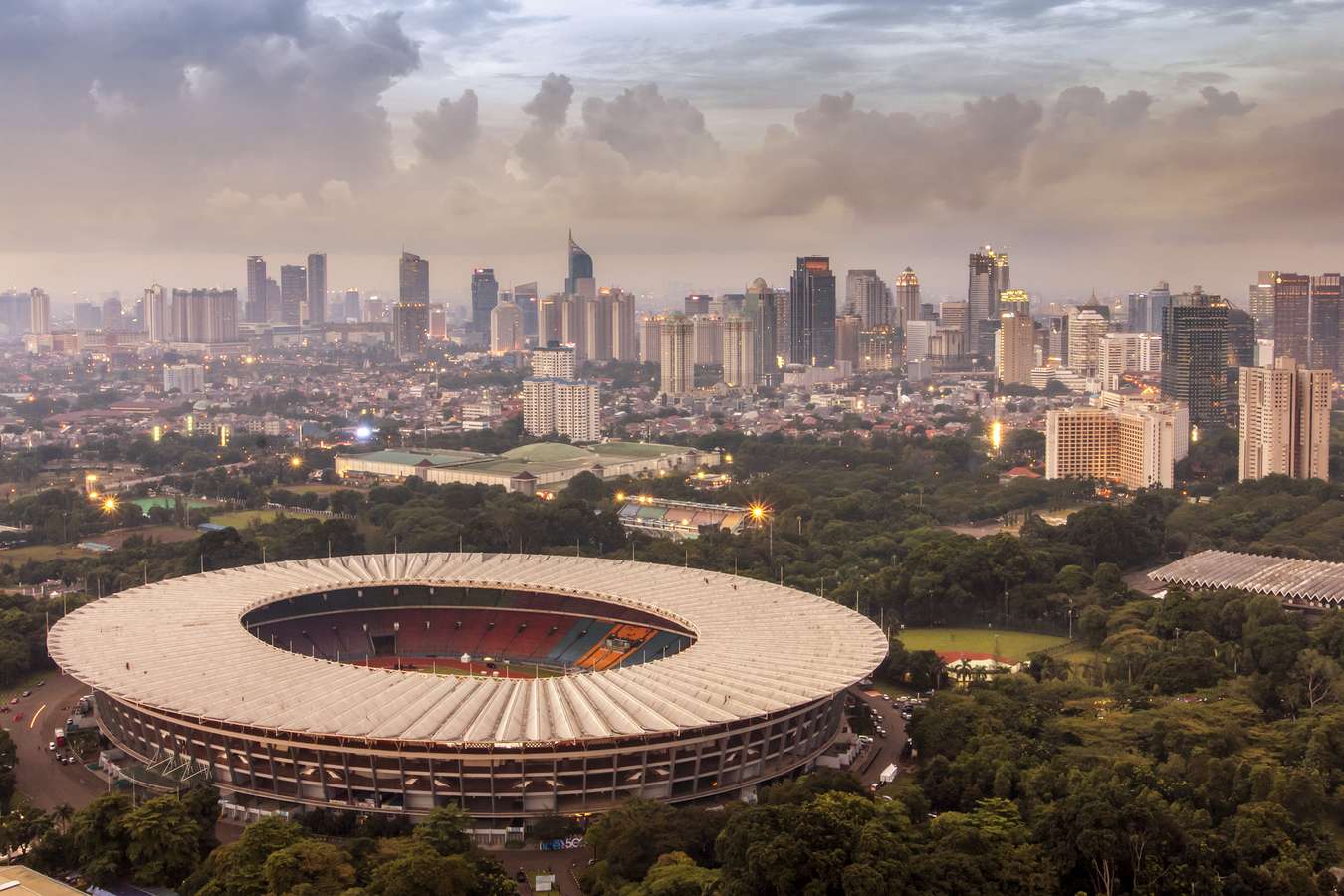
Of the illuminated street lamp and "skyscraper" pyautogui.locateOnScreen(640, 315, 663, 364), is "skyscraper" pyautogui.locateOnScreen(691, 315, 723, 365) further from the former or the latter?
the illuminated street lamp

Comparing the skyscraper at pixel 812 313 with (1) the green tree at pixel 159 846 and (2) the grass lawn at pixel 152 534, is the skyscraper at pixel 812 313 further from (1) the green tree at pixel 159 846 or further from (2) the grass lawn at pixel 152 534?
(1) the green tree at pixel 159 846

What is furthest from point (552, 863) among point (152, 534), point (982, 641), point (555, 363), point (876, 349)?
point (876, 349)

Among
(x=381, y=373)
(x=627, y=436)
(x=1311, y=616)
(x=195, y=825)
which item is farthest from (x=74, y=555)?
(x=381, y=373)

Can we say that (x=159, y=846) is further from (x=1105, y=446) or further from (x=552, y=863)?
(x=1105, y=446)

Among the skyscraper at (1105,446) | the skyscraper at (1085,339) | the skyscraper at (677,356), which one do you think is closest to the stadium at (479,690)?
the skyscraper at (1105,446)

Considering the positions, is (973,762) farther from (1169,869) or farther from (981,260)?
(981,260)
